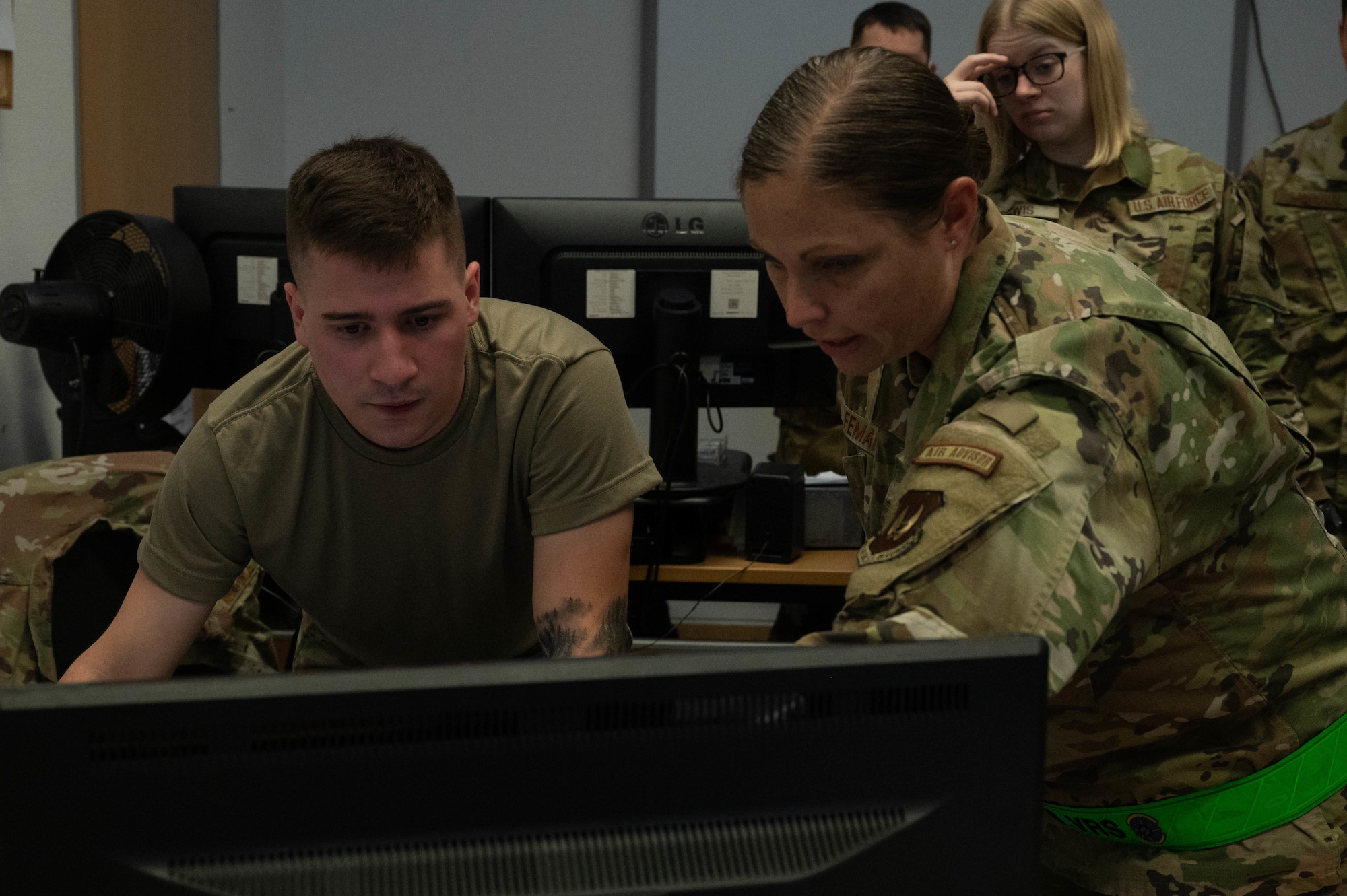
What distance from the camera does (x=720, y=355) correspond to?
2.07 meters

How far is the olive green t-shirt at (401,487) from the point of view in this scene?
1413 mm

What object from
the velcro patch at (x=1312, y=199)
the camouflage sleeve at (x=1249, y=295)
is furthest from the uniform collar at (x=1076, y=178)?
the velcro patch at (x=1312, y=199)

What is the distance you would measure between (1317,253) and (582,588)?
163cm

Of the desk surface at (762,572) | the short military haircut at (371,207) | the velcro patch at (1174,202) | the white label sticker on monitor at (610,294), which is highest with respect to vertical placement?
the velcro patch at (1174,202)

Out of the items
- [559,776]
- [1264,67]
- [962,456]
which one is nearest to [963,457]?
[962,456]

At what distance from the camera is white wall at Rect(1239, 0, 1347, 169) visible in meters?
3.66

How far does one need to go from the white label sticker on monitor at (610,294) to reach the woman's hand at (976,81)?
2.07 feet

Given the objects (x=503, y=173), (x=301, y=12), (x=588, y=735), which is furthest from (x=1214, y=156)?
→ (x=588, y=735)

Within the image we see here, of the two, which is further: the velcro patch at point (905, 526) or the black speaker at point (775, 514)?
the black speaker at point (775, 514)

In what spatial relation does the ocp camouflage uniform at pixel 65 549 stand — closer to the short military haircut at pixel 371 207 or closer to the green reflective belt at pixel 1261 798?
the short military haircut at pixel 371 207

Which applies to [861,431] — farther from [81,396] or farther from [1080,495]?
[81,396]

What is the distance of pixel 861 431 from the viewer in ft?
4.18

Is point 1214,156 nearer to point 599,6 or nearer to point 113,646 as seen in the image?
point 599,6

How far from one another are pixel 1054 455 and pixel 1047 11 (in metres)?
1.56
